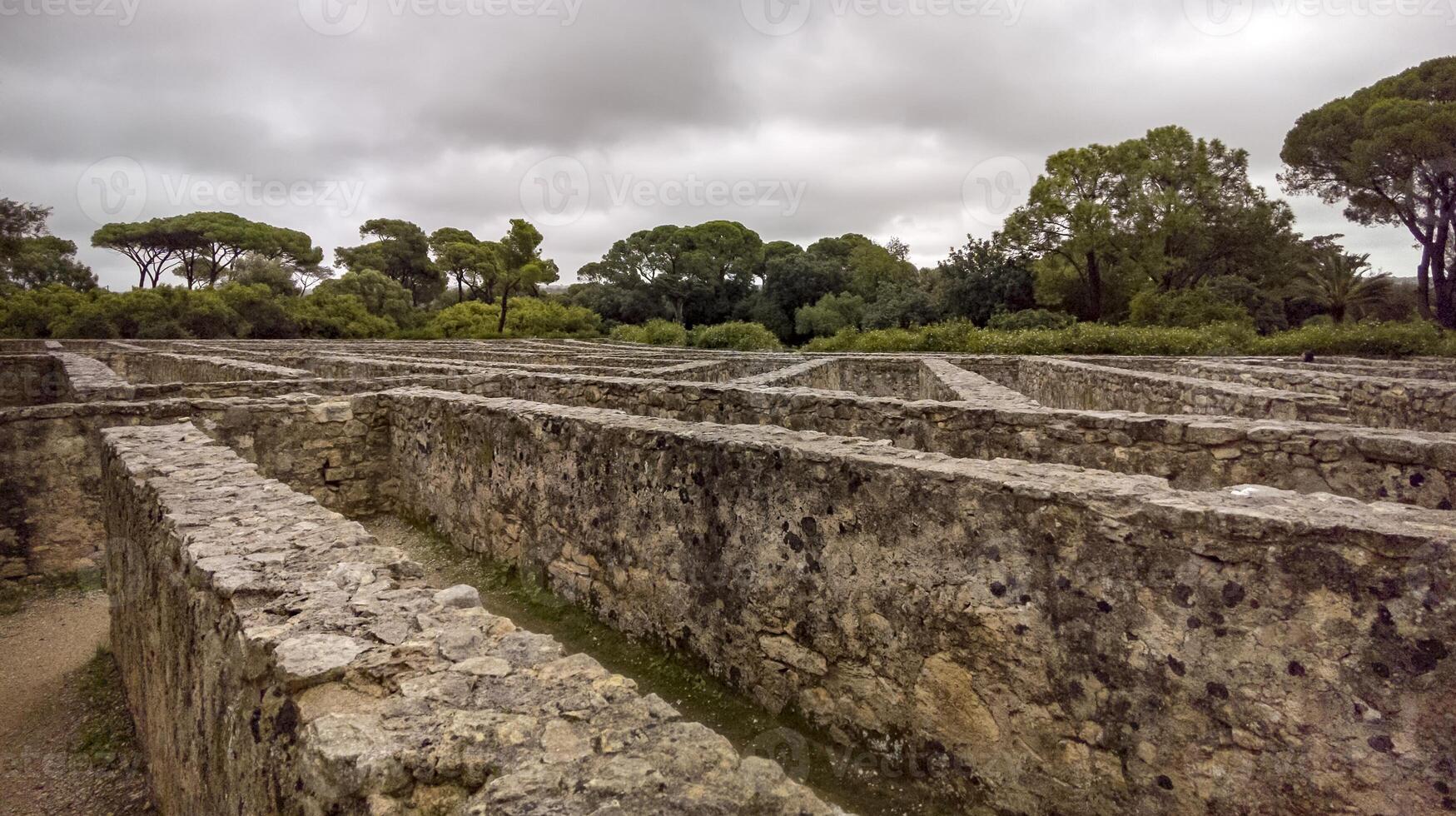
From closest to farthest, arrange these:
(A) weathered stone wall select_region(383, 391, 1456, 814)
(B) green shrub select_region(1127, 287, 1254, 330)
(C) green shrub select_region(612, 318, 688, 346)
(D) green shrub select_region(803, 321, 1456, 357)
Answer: (A) weathered stone wall select_region(383, 391, 1456, 814) → (D) green shrub select_region(803, 321, 1456, 357) → (B) green shrub select_region(1127, 287, 1254, 330) → (C) green shrub select_region(612, 318, 688, 346)

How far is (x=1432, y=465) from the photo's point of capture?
4160mm

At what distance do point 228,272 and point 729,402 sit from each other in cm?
5339

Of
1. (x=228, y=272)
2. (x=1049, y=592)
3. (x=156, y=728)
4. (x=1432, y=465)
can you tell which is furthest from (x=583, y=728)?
(x=228, y=272)

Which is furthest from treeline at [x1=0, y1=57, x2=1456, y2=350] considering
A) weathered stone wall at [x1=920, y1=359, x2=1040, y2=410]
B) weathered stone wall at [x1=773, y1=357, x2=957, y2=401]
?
weathered stone wall at [x1=920, y1=359, x2=1040, y2=410]

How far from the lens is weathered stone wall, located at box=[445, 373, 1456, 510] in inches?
168

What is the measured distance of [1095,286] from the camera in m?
29.2

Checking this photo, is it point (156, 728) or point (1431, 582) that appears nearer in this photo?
point (1431, 582)

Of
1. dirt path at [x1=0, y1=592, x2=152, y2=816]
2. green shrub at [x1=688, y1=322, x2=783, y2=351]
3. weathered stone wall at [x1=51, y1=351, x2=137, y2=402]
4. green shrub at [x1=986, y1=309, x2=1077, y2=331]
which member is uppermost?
green shrub at [x1=986, y1=309, x2=1077, y2=331]

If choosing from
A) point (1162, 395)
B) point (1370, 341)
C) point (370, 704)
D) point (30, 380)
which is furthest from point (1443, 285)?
point (30, 380)

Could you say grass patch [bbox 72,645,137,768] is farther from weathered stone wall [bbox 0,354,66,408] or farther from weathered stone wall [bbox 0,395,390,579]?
weathered stone wall [bbox 0,354,66,408]

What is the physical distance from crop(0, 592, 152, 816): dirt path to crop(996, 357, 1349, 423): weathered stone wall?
8.64m

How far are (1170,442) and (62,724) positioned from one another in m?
7.30

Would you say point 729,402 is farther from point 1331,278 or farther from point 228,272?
point 228,272

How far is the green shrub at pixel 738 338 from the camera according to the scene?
2938cm
